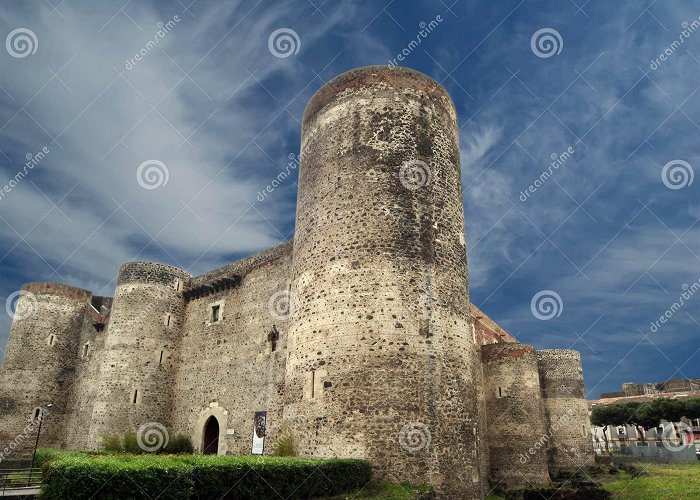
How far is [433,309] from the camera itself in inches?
561

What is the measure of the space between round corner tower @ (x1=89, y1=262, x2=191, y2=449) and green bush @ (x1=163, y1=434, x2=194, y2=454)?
1715 millimetres

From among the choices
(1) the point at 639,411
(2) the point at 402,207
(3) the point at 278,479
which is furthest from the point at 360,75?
(1) the point at 639,411

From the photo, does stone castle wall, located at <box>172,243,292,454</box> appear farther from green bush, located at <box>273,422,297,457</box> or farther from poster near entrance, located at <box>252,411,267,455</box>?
green bush, located at <box>273,422,297,457</box>

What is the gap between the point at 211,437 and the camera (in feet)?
75.4

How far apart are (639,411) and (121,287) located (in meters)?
45.6

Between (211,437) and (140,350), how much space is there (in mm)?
5812

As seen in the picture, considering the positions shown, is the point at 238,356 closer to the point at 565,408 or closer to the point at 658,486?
the point at 658,486

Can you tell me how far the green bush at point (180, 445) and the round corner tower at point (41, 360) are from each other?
39.1 feet

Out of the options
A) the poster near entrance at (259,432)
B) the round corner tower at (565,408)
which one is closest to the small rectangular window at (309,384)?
the poster near entrance at (259,432)

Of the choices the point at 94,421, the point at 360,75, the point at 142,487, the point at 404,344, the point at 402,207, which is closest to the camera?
the point at 142,487

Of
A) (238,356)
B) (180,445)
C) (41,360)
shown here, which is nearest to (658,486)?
(238,356)

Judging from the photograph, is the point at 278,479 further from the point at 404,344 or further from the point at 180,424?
the point at 180,424

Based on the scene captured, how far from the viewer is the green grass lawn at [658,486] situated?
17956mm

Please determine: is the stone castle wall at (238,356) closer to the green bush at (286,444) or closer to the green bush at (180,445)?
the green bush at (180,445)
